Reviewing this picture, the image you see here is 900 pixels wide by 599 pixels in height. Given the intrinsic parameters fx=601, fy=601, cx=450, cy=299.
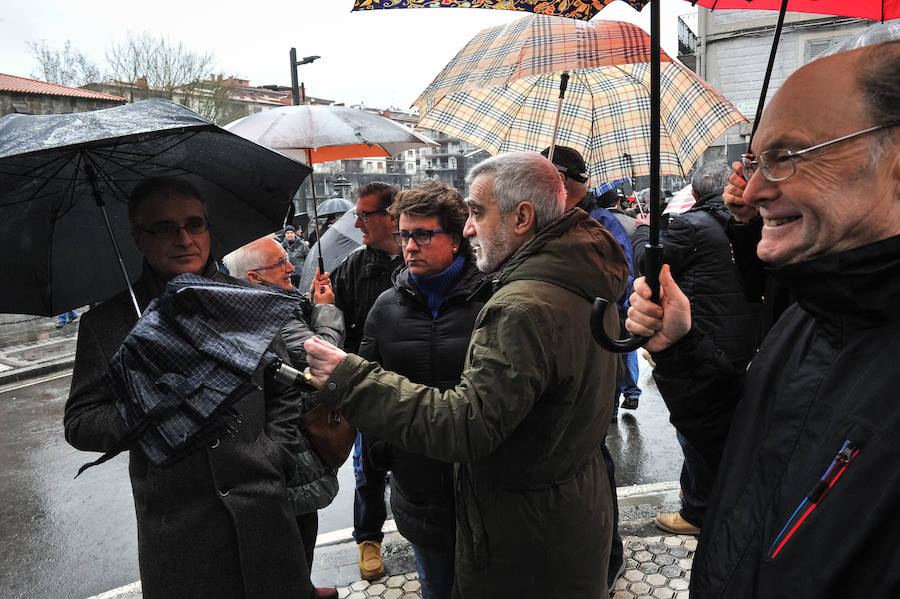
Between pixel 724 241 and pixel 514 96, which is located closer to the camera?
pixel 724 241

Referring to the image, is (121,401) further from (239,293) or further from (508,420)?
(508,420)

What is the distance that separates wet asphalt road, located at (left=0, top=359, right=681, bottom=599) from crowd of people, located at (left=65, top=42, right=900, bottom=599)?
5.59 ft

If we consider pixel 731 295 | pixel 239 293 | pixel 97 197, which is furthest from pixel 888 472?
pixel 731 295

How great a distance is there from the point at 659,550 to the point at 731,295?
5.27 ft

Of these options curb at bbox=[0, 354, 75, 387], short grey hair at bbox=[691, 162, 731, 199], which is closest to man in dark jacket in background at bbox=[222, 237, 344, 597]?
short grey hair at bbox=[691, 162, 731, 199]

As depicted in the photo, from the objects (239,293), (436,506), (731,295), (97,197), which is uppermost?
(97,197)

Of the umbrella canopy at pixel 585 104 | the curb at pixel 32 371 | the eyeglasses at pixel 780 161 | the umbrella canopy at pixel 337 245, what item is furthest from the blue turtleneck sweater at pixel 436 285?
the curb at pixel 32 371

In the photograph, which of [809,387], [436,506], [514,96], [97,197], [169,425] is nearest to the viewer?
[809,387]

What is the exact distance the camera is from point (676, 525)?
3.80 meters

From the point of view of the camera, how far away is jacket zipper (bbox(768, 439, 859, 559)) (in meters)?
1.00

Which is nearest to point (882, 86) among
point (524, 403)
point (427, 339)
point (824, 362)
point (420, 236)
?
point (824, 362)

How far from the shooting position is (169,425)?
5.28 ft

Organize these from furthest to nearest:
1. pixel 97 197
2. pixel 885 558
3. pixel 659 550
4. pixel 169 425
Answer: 1. pixel 659 550
2. pixel 97 197
3. pixel 169 425
4. pixel 885 558

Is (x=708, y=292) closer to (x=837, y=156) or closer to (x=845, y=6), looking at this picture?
(x=845, y=6)
